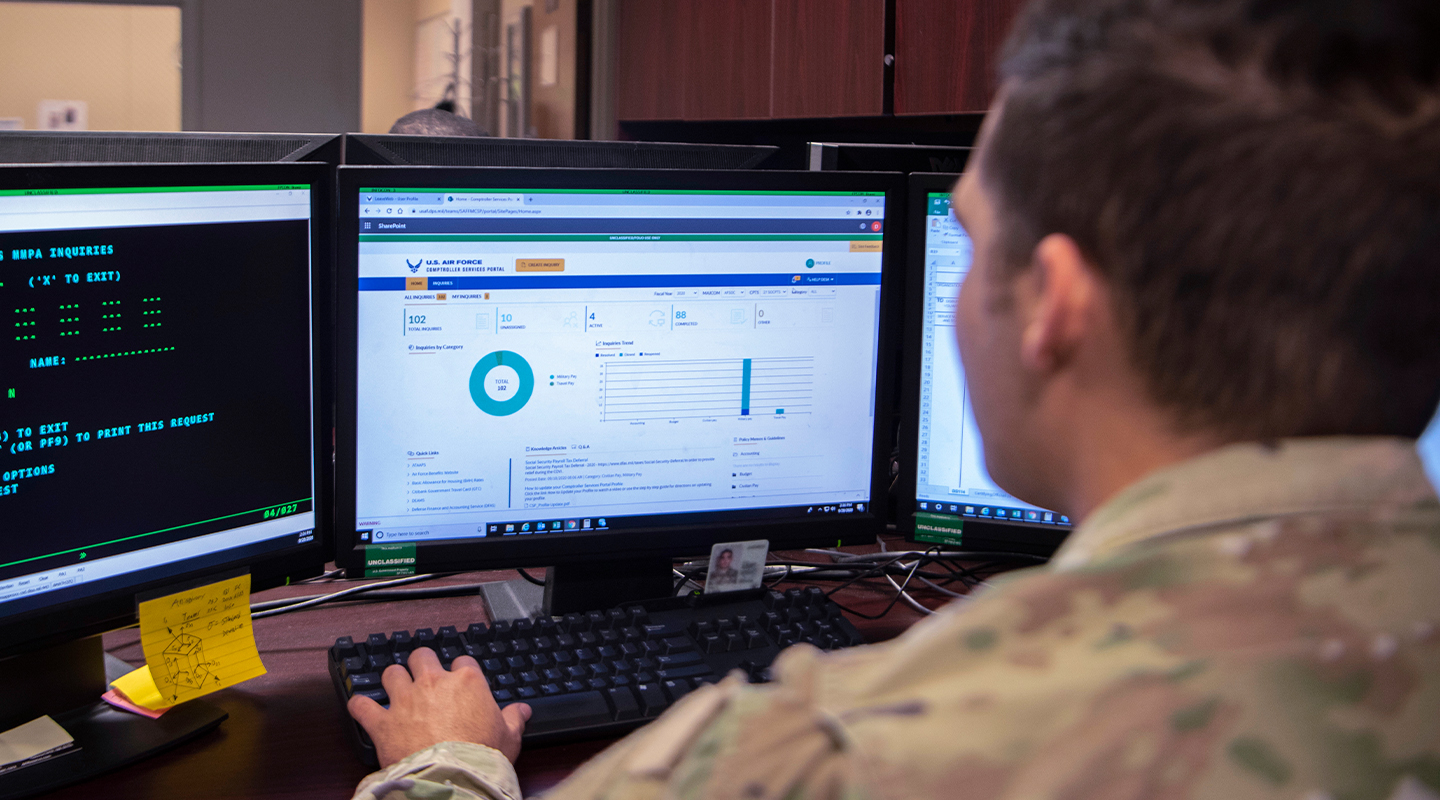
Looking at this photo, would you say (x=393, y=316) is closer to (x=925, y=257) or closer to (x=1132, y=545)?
(x=925, y=257)

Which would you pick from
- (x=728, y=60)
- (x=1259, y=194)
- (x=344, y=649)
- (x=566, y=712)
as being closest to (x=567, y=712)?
(x=566, y=712)

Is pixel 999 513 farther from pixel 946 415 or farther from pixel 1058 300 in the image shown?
pixel 1058 300

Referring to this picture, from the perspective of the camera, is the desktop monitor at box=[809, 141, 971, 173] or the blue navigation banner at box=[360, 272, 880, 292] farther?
the desktop monitor at box=[809, 141, 971, 173]

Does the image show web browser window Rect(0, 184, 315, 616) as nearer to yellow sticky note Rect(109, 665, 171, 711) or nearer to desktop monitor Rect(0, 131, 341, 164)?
yellow sticky note Rect(109, 665, 171, 711)

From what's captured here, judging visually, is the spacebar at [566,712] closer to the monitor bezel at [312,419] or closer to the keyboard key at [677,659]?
the keyboard key at [677,659]

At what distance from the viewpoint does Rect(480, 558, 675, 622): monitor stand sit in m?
1.19

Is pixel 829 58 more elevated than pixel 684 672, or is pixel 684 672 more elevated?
pixel 829 58

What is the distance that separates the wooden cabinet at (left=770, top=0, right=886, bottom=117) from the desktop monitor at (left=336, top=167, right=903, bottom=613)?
195 centimetres

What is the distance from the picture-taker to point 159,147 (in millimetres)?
1231

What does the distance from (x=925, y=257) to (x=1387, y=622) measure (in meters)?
0.82

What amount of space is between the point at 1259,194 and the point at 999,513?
82cm

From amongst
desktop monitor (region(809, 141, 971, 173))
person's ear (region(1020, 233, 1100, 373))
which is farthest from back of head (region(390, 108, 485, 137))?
person's ear (region(1020, 233, 1100, 373))

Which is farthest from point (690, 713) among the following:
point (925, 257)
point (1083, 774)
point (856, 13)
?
point (856, 13)

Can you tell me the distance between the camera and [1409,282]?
45cm
